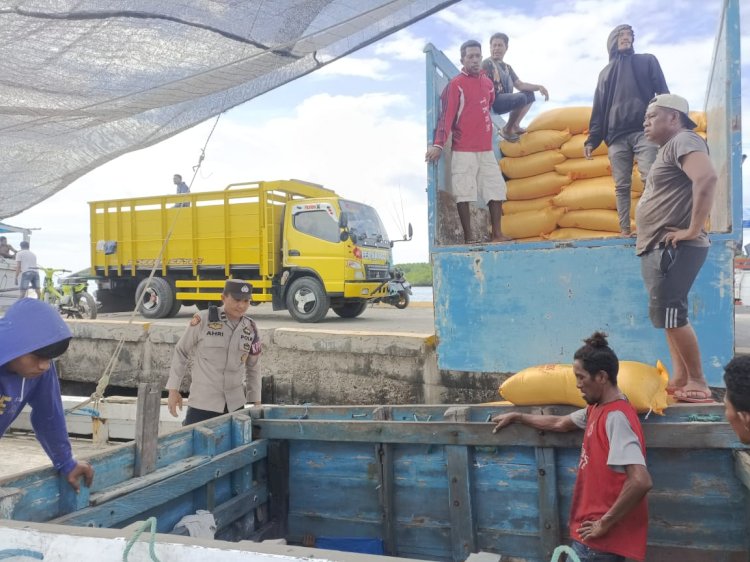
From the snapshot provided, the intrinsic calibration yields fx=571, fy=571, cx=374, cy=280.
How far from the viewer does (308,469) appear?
3256 mm

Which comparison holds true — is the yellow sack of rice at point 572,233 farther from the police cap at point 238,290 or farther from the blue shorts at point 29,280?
the blue shorts at point 29,280

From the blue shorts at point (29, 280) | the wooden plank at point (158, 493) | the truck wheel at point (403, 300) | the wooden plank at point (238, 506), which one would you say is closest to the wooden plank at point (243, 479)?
the wooden plank at point (238, 506)

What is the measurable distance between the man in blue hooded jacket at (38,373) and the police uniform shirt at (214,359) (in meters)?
1.50

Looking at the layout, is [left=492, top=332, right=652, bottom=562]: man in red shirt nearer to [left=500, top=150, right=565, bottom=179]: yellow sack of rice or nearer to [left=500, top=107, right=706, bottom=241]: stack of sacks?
[left=500, top=107, right=706, bottom=241]: stack of sacks

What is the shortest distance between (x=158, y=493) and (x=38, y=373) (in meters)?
0.84

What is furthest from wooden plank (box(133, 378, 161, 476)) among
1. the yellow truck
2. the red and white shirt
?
the yellow truck

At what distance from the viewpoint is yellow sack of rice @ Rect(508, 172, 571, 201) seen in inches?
217

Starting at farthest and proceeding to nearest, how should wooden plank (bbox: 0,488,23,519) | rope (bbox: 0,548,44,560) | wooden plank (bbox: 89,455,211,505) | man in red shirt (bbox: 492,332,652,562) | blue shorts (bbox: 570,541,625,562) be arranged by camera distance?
wooden plank (bbox: 89,455,211,505), blue shorts (bbox: 570,541,625,562), man in red shirt (bbox: 492,332,652,562), wooden plank (bbox: 0,488,23,519), rope (bbox: 0,548,44,560)

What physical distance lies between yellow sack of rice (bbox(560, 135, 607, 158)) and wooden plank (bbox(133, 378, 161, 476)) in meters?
4.43

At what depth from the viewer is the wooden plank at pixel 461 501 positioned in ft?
9.33

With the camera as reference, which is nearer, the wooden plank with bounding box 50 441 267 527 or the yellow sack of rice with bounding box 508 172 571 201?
the wooden plank with bounding box 50 441 267 527

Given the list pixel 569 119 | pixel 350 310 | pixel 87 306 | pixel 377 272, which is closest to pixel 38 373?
pixel 569 119

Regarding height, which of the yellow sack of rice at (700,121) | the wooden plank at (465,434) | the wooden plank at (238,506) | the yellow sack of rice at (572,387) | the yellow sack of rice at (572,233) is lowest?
the wooden plank at (238,506)

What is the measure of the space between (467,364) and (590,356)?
2885mm
